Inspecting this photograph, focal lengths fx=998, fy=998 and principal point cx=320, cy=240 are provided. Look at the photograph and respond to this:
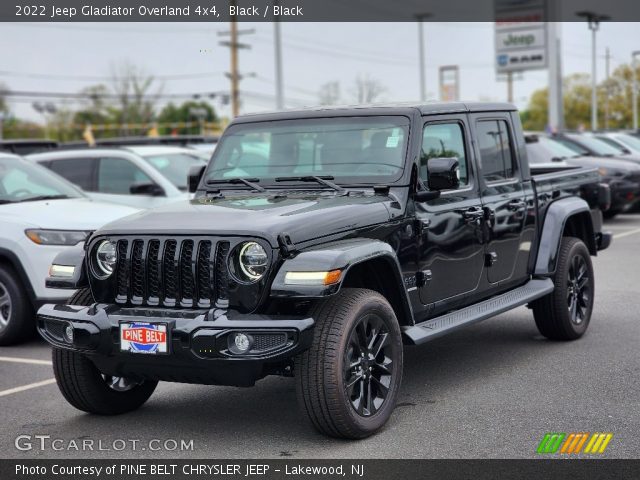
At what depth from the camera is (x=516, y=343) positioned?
827 centimetres

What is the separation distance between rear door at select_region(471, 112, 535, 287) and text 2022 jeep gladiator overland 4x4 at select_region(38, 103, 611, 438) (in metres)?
0.02

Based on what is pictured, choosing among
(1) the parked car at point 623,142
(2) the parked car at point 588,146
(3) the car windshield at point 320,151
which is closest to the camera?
(3) the car windshield at point 320,151

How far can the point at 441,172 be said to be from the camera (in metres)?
6.20

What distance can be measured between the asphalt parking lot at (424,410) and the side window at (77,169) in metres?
4.81

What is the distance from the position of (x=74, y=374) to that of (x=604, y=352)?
412 centimetres

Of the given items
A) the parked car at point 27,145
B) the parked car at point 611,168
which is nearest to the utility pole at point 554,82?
the parked car at point 611,168

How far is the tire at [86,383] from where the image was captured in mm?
5906

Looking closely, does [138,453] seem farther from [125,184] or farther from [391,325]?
[125,184]

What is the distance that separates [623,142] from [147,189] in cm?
1383

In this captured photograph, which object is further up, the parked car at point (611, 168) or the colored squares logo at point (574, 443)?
the parked car at point (611, 168)

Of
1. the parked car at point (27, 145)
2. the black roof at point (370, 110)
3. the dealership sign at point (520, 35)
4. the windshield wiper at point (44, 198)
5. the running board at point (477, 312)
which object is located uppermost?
the dealership sign at point (520, 35)

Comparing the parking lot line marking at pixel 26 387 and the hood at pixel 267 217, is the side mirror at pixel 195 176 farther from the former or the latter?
the parking lot line marking at pixel 26 387

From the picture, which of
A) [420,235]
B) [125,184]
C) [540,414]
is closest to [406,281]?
[420,235]

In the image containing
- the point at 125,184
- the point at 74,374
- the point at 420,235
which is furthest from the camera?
the point at 125,184
